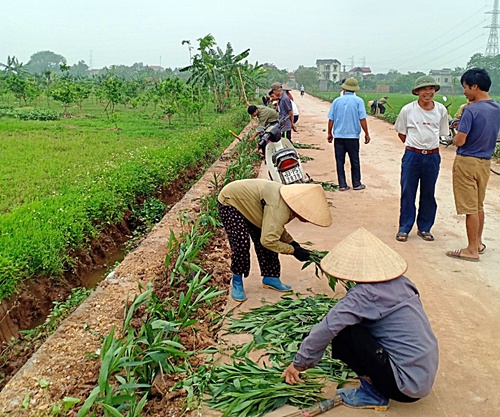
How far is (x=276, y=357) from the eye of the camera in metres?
2.98

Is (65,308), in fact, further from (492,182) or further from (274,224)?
(492,182)

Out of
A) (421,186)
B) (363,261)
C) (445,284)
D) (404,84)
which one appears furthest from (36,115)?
(404,84)

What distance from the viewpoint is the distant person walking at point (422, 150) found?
5.07 m

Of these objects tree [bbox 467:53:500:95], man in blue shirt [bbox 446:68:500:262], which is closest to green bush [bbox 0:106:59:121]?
man in blue shirt [bbox 446:68:500:262]

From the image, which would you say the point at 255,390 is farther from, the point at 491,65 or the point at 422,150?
the point at 491,65

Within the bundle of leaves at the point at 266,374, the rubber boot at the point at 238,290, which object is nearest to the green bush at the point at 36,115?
the rubber boot at the point at 238,290

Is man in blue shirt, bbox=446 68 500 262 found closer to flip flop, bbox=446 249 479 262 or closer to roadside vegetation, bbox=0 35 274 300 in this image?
flip flop, bbox=446 249 479 262

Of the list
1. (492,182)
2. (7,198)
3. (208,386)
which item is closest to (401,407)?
(208,386)

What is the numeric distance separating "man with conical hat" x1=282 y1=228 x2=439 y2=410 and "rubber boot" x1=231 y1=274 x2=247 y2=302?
1.37m

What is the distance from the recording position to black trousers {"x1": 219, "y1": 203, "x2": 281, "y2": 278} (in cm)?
380

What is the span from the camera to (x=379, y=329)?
240 centimetres

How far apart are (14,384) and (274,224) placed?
181 cm

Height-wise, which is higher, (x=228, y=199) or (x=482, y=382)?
(x=228, y=199)

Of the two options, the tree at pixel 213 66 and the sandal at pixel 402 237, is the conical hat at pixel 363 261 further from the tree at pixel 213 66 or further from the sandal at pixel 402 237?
the tree at pixel 213 66
